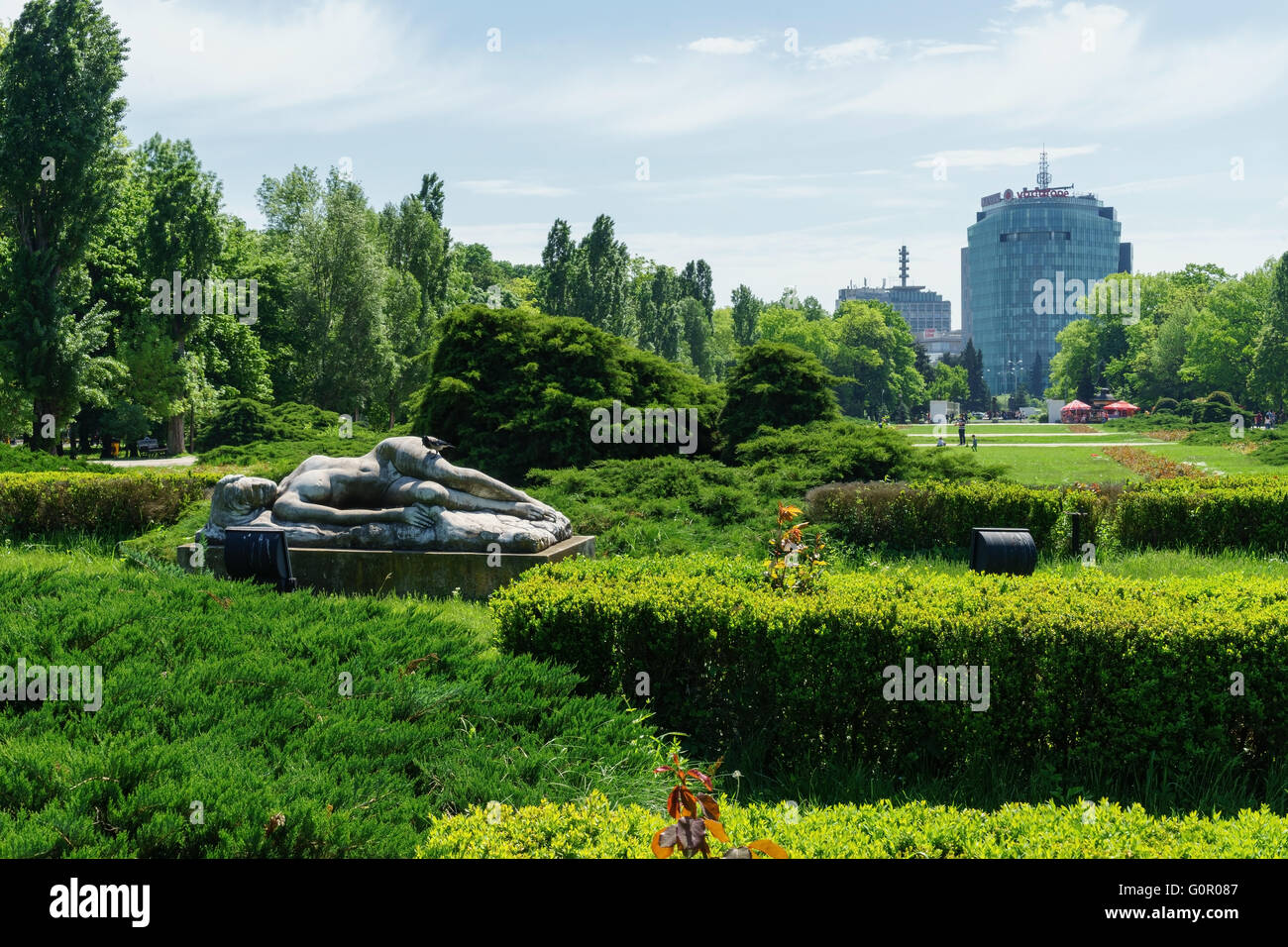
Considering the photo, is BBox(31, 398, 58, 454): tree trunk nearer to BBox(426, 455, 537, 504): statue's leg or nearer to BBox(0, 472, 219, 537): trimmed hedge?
BBox(0, 472, 219, 537): trimmed hedge

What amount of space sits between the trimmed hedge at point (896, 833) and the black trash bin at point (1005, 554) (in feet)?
14.7

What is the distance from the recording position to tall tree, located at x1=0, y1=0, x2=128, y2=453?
20.7 metres

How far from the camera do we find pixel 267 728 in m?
4.08

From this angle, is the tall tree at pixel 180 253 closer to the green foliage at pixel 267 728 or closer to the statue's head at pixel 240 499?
the statue's head at pixel 240 499

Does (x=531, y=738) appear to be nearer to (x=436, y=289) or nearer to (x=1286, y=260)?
(x=436, y=289)

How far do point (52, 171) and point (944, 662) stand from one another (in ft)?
74.2

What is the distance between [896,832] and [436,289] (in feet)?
120

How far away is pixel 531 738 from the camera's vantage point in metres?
4.38

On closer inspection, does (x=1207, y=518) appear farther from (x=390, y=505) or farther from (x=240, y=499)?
(x=240, y=499)

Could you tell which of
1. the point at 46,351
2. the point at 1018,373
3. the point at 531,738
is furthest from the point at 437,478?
the point at 1018,373

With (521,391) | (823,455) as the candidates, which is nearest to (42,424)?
(521,391)

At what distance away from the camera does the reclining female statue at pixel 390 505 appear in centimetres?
836

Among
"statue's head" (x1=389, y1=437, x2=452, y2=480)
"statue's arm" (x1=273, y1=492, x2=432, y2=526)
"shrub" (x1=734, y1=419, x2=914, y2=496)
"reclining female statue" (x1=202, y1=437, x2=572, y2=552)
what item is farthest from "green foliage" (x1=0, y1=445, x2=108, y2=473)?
"shrub" (x1=734, y1=419, x2=914, y2=496)
